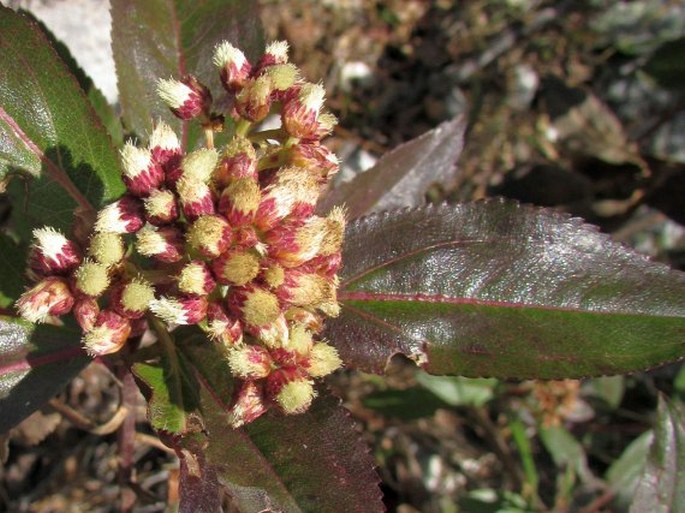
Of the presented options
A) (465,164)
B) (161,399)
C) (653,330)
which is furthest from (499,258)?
(465,164)

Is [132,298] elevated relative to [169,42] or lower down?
lower down

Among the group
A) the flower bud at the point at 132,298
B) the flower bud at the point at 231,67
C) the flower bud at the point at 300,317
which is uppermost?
the flower bud at the point at 231,67

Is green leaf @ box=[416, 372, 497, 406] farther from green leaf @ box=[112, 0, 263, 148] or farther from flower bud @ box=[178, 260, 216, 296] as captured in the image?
flower bud @ box=[178, 260, 216, 296]

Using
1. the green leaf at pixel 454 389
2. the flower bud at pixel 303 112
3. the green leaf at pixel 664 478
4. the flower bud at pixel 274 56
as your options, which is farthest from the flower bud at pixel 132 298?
the green leaf at pixel 454 389

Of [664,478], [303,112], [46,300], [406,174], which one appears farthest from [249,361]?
[664,478]

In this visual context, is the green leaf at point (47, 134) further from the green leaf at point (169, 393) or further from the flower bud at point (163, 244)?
the green leaf at point (169, 393)

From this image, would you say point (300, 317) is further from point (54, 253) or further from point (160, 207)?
point (54, 253)
